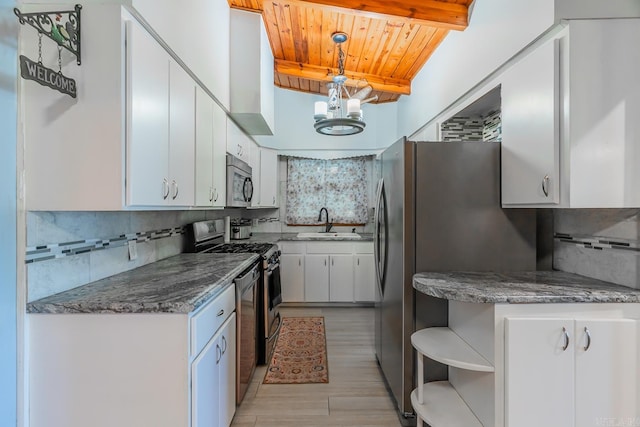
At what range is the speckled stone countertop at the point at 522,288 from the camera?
1.40 m

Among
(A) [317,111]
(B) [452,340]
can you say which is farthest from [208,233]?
(B) [452,340]

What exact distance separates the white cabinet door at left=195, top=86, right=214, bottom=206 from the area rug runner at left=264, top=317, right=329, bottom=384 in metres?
1.47

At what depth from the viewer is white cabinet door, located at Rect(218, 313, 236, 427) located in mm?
1684

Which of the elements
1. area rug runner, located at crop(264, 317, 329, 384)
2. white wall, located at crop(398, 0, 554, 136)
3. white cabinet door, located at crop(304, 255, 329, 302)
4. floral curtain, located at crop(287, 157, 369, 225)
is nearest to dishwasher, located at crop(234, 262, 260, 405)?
area rug runner, located at crop(264, 317, 329, 384)

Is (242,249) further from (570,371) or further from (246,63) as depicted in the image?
(570,371)

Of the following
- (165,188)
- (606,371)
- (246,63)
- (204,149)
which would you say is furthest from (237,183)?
(606,371)

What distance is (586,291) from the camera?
1.44 metres

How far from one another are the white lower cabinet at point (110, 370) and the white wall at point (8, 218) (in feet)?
0.19

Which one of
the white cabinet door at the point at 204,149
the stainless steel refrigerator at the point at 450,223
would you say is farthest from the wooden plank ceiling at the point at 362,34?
the stainless steel refrigerator at the point at 450,223

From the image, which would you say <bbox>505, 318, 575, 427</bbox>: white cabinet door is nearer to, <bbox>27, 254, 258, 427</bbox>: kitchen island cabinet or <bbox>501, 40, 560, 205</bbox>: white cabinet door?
<bbox>501, 40, 560, 205</bbox>: white cabinet door

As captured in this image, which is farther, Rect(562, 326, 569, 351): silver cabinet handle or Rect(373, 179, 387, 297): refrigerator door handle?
Rect(373, 179, 387, 297): refrigerator door handle

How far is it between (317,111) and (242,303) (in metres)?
1.79

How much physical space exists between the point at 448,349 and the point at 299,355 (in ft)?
5.22

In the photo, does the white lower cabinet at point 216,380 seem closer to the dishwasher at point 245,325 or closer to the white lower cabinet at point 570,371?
the dishwasher at point 245,325
